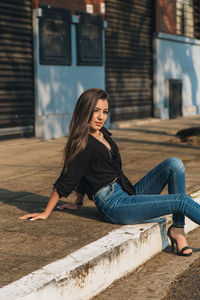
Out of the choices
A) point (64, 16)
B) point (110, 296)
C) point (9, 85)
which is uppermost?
point (64, 16)

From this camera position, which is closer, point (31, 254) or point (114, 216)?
point (31, 254)

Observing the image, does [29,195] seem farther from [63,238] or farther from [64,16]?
[64,16]

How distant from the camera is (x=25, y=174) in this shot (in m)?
6.96

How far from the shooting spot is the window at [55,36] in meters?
11.5

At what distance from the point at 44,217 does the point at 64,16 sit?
8.51m

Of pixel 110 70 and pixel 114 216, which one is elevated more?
pixel 110 70

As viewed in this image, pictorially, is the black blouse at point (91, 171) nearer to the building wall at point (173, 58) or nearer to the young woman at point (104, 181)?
the young woman at point (104, 181)

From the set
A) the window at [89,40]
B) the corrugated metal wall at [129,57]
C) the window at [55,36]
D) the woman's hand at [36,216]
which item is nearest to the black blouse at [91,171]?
the woman's hand at [36,216]

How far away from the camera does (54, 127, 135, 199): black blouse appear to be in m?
4.16

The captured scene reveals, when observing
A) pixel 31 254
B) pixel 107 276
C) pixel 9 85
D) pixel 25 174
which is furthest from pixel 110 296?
pixel 9 85

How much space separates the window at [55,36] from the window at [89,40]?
47cm

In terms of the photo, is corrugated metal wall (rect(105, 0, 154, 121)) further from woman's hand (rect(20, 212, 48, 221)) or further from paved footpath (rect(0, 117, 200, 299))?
woman's hand (rect(20, 212, 48, 221))

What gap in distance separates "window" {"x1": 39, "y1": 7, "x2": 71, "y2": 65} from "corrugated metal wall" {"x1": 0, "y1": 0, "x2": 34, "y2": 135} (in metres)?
0.33

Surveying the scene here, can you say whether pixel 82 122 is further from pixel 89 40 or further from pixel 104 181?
pixel 89 40
